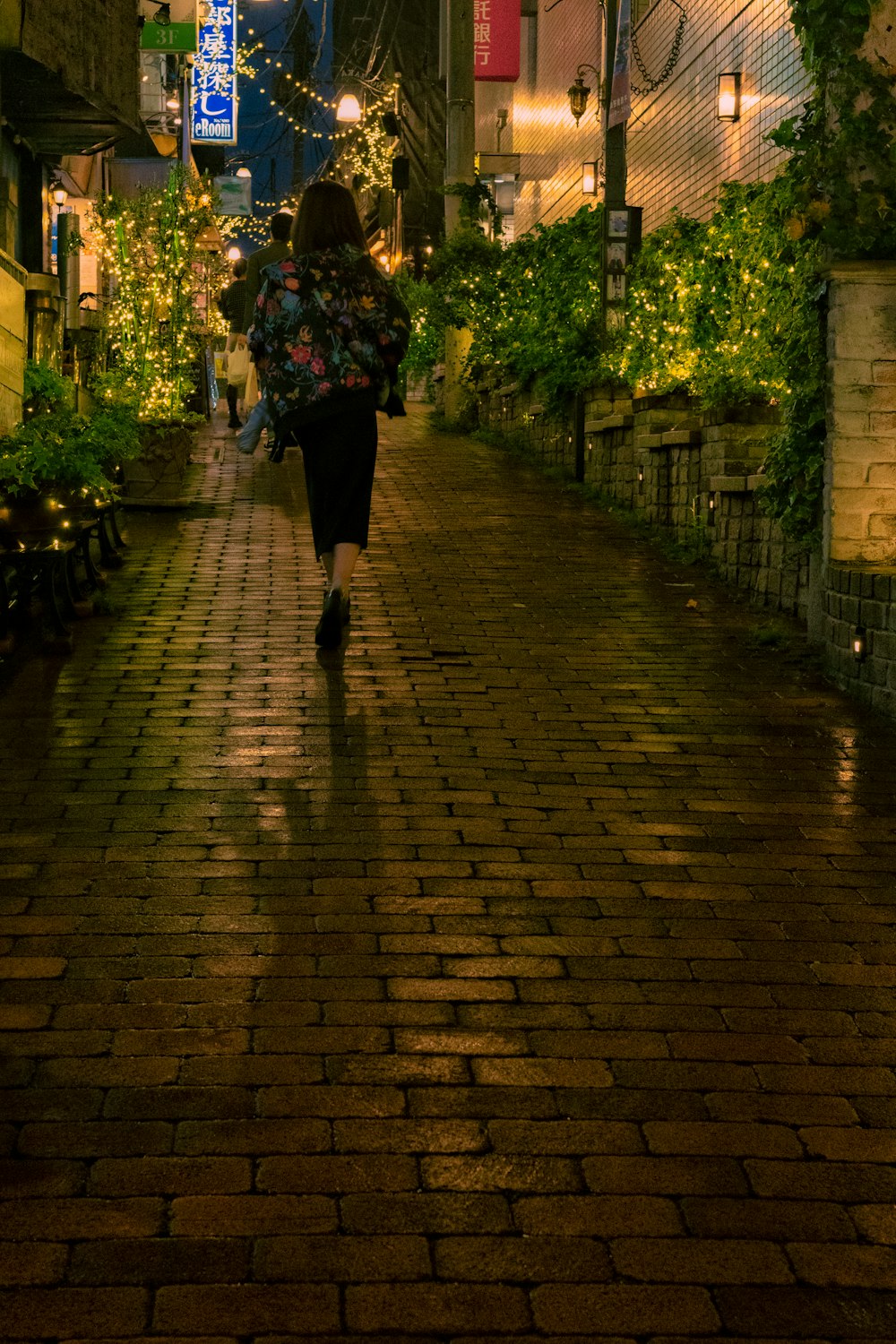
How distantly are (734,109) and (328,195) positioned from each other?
7981 mm

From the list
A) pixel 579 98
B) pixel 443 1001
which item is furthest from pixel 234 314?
pixel 443 1001

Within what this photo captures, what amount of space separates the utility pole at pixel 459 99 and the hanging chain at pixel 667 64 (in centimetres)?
349

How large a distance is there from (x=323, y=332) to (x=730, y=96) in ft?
27.8

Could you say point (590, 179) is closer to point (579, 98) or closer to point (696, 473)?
point (579, 98)

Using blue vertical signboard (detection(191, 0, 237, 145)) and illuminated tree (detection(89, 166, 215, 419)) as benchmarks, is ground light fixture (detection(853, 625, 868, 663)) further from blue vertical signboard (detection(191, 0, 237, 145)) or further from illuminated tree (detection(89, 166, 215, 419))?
blue vertical signboard (detection(191, 0, 237, 145))

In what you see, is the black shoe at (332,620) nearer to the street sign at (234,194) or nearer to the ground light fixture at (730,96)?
the ground light fixture at (730,96)

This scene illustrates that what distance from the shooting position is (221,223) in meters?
31.8

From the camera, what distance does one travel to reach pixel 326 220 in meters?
7.99

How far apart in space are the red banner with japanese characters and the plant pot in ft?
47.7

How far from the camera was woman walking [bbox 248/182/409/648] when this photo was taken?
7.82 metres

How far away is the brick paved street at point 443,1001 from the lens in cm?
276

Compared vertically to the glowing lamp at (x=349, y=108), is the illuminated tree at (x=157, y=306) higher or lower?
lower

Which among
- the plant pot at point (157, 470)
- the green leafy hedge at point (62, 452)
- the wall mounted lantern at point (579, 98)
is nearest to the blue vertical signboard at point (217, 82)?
the wall mounted lantern at point (579, 98)

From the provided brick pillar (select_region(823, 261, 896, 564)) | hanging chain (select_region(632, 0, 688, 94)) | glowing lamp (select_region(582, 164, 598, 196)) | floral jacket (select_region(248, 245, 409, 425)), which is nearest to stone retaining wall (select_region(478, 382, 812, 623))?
brick pillar (select_region(823, 261, 896, 564))
